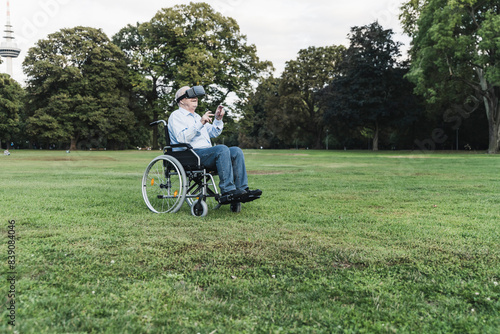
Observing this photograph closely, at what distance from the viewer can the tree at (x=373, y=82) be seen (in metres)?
41.6

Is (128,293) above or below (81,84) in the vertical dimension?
below

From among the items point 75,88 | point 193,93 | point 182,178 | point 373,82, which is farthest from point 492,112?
point 75,88

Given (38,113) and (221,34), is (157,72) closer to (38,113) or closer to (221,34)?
(221,34)

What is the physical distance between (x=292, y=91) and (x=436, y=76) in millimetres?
24634

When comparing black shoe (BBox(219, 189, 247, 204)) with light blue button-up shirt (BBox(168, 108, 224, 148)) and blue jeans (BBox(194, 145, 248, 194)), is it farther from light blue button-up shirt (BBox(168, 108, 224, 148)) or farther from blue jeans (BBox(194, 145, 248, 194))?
light blue button-up shirt (BBox(168, 108, 224, 148))

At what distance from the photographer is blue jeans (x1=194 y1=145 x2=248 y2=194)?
4.86m

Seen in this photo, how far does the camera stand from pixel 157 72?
38.9 meters

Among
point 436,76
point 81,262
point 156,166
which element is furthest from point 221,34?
point 81,262

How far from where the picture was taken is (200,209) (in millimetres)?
4977

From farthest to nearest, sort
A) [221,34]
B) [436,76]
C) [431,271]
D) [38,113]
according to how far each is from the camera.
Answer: [38,113] → [221,34] → [436,76] → [431,271]

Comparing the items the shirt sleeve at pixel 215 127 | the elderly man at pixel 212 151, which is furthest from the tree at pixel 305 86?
the elderly man at pixel 212 151

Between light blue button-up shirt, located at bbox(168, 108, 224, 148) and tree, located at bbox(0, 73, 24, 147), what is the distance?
4732cm

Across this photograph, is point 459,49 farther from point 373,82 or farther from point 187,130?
point 187,130

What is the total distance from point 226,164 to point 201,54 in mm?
32476
